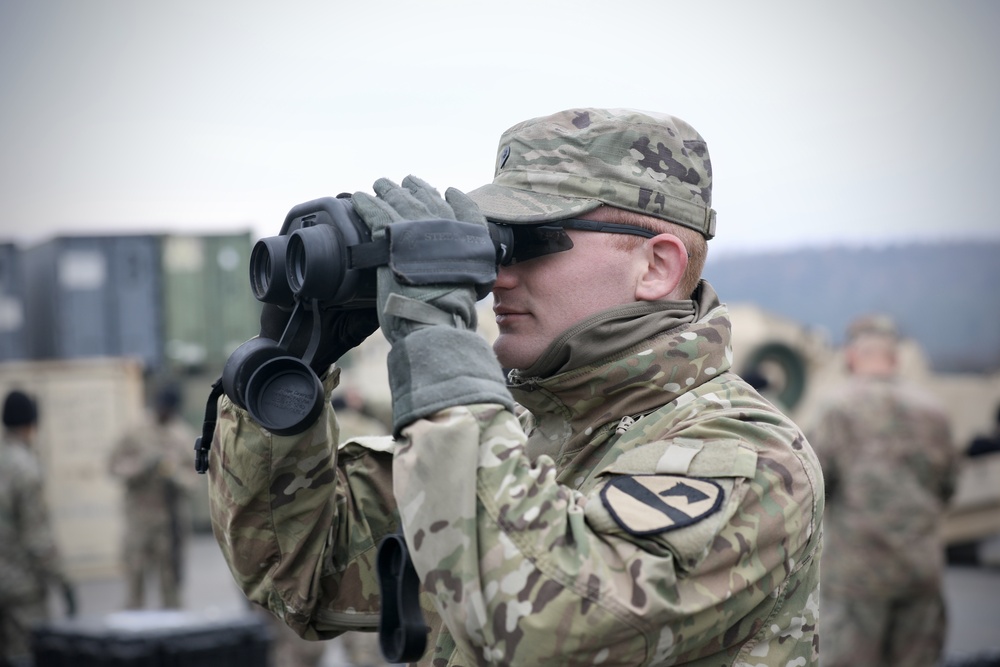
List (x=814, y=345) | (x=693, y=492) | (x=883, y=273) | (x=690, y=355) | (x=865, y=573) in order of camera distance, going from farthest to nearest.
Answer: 1. (x=883, y=273)
2. (x=814, y=345)
3. (x=865, y=573)
4. (x=690, y=355)
5. (x=693, y=492)

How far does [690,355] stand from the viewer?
6.54 ft

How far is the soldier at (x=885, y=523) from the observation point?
571cm

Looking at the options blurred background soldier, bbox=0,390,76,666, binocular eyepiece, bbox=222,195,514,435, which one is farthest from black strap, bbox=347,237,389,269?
blurred background soldier, bbox=0,390,76,666

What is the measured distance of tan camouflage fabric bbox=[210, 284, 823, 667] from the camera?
1.62 meters

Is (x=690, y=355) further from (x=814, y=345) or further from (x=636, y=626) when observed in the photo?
(x=814, y=345)

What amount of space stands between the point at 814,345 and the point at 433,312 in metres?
10.2

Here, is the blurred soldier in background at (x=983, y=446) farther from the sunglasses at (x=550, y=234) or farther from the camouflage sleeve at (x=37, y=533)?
the sunglasses at (x=550, y=234)

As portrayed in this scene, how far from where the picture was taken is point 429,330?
5.72 ft

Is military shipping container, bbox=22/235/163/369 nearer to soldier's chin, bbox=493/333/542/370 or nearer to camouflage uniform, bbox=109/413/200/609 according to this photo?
camouflage uniform, bbox=109/413/200/609

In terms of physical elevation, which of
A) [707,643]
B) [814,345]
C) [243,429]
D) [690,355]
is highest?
[690,355]

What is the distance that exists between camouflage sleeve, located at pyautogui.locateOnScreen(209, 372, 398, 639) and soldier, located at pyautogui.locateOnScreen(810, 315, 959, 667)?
4.07 metres

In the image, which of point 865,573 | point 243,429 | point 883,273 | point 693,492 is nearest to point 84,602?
point 865,573

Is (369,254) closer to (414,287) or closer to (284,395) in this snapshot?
(414,287)

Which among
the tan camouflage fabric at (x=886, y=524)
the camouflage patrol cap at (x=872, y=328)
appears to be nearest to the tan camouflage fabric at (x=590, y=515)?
the tan camouflage fabric at (x=886, y=524)
